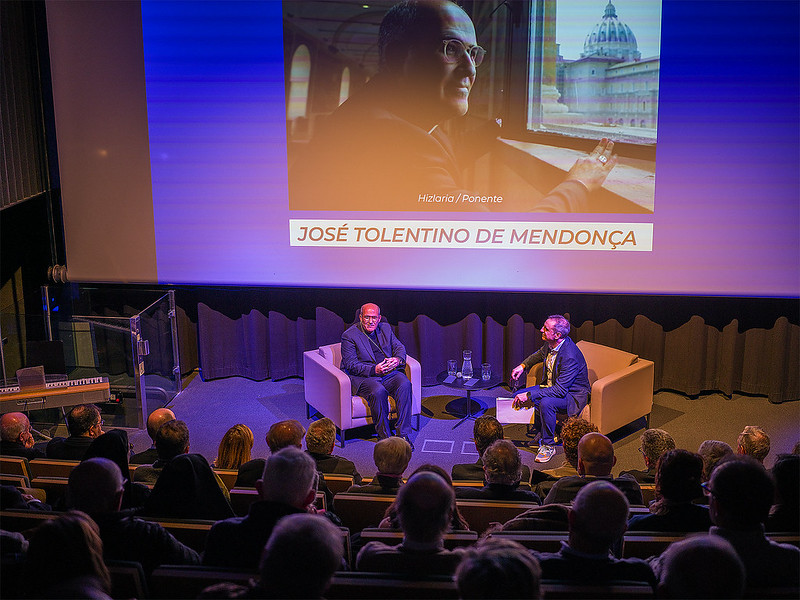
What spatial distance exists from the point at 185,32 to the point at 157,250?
1.74 metres

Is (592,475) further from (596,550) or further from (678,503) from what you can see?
(596,550)

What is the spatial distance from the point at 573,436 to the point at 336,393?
7.19ft

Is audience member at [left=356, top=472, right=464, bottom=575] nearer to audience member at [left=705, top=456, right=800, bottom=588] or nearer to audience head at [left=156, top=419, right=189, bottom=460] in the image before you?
audience member at [left=705, top=456, right=800, bottom=588]

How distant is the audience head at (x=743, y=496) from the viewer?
263 centimetres

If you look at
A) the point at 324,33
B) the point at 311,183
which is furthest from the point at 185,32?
the point at 311,183

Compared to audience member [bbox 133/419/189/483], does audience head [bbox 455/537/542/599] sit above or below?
above

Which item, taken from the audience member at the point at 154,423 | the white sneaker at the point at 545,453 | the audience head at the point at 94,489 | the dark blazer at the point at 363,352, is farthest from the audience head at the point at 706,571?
the dark blazer at the point at 363,352

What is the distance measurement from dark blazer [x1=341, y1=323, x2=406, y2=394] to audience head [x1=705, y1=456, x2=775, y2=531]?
3597 mm

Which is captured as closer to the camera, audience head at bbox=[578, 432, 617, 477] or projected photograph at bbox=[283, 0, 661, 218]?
audience head at bbox=[578, 432, 617, 477]

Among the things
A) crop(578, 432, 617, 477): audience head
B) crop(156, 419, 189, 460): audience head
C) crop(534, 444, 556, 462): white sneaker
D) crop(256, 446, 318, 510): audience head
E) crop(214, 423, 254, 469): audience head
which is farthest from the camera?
crop(534, 444, 556, 462): white sneaker

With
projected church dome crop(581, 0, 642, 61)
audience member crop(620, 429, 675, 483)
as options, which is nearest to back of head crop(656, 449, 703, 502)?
audience member crop(620, 429, 675, 483)

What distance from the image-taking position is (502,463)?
11.7 ft

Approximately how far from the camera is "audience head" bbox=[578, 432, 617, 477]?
12.0 feet

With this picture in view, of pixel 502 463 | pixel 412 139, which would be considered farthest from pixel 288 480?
pixel 412 139
